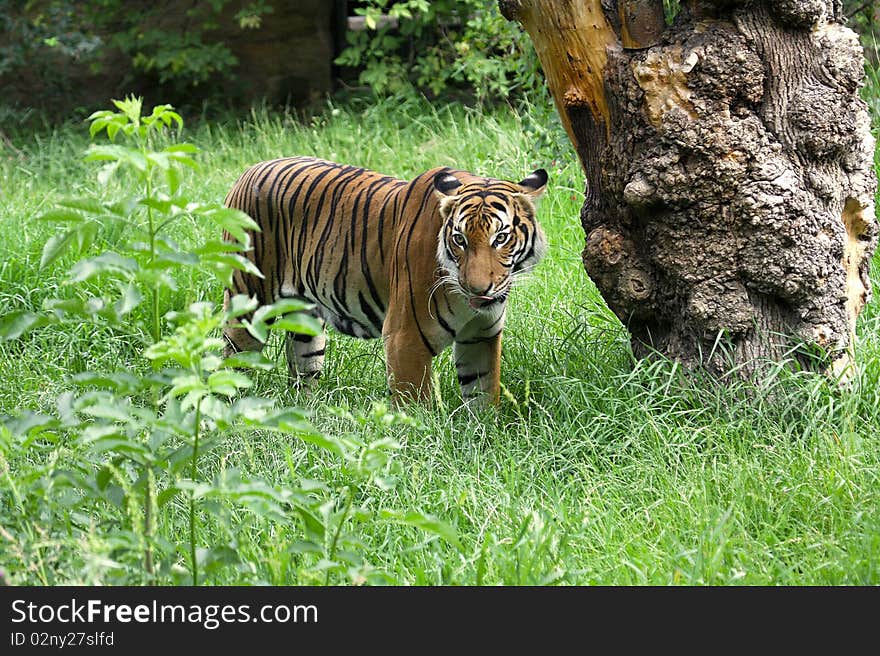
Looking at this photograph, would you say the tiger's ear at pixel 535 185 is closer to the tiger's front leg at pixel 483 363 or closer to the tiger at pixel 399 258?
the tiger at pixel 399 258

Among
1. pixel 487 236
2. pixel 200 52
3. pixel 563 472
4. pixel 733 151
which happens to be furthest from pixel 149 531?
pixel 200 52

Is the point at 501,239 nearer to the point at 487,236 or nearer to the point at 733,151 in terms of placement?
the point at 487,236

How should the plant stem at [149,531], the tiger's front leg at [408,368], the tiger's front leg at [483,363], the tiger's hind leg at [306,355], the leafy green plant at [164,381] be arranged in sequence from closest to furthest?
the leafy green plant at [164,381]
the plant stem at [149,531]
the tiger's front leg at [408,368]
the tiger's front leg at [483,363]
the tiger's hind leg at [306,355]

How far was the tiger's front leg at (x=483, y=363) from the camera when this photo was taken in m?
4.41

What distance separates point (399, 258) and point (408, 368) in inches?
18.8

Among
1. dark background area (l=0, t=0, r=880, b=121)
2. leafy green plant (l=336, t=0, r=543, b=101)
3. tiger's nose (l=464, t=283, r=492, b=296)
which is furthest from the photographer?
dark background area (l=0, t=0, r=880, b=121)

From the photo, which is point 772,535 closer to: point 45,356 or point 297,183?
point 297,183

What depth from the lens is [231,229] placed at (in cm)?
237

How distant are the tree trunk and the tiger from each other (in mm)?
513

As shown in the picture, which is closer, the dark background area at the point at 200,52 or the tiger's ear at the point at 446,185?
the tiger's ear at the point at 446,185

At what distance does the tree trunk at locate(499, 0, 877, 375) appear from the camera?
145 inches

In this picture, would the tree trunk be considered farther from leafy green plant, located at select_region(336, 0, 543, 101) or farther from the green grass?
leafy green plant, located at select_region(336, 0, 543, 101)

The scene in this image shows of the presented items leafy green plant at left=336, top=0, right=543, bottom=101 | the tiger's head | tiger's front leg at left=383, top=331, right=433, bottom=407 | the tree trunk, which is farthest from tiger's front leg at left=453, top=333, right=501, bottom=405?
leafy green plant at left=336, top=0, right=543, bottom=101

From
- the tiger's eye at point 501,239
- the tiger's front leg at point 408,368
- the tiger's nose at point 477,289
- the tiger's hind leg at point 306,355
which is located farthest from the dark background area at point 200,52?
the tiger's nose at point 477,289
